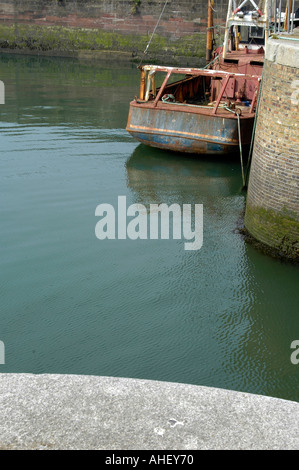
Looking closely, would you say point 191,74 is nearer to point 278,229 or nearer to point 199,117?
point 199,117

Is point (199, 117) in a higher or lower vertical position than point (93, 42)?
lower

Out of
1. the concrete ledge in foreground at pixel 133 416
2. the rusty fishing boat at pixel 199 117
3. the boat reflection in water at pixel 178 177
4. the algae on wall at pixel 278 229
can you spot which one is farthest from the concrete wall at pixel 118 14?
the concrete ledge in foreground at pixel 133 416

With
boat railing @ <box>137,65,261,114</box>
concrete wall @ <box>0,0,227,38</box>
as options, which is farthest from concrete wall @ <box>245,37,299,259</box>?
concrete wall @ <box>0,0,227,38</box>

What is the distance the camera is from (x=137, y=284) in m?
8.45

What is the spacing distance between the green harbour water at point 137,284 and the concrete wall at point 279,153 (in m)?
0.53

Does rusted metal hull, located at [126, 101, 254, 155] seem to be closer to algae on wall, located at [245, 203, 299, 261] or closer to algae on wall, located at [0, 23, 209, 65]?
algae on wall, located at [245, 203, 299, 261]

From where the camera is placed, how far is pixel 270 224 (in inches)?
355

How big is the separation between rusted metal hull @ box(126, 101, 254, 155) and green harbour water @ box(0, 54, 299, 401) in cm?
55

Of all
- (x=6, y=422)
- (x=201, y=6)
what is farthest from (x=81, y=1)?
(x=6, y=422)

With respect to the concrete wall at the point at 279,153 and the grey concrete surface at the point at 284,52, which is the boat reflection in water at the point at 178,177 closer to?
the concrete wall at the point at 279,153

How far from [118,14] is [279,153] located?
982 inches

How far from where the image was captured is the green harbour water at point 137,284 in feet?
22.3

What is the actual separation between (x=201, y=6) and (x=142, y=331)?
26.0 meters

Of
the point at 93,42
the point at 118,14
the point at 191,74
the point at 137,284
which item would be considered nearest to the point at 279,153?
the point at 137,284
